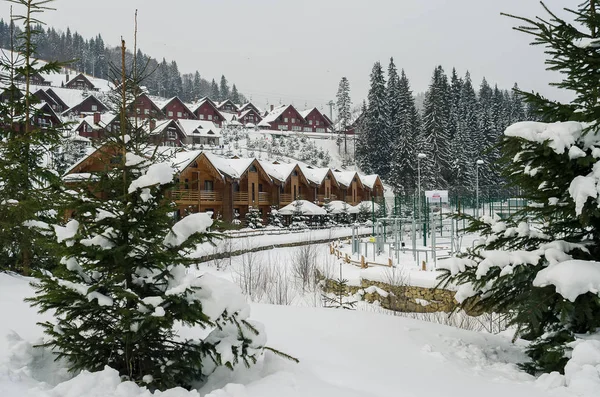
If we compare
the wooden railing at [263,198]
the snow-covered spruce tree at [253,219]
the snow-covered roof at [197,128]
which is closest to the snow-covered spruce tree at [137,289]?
the snow-covered spruce tree at [253,219]

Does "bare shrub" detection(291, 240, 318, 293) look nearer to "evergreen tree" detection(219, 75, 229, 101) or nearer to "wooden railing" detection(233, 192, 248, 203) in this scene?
"wooden railing" detection(233, 192, 248, 203)

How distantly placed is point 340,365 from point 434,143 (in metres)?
54.5

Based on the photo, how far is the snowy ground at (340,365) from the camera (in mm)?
4176

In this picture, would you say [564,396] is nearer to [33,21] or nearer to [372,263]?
[33,21]

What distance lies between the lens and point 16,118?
10500mm

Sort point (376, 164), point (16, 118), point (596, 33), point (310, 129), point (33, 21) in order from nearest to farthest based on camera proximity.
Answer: point (596, 33), point (33, 21), point (16, 118), point (376, 164), point (310, 129)

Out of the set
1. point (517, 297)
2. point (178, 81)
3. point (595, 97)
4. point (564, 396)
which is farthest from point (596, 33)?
point (178, 81)

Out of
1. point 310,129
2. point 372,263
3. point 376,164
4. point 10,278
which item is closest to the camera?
point 10,278

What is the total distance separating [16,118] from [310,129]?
81.4 m

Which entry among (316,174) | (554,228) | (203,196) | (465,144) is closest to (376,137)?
(465,144)

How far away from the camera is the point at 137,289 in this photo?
15.5ft

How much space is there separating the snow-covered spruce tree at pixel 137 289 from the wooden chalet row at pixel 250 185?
88.5 feet

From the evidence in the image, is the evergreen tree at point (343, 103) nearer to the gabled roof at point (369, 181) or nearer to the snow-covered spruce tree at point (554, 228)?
the gabled roof at point (369, 181)

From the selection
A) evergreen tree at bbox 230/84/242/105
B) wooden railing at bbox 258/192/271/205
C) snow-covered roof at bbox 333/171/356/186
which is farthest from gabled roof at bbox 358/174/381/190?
evergreen tree at bbox 230/84/242/105
